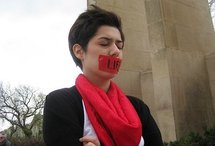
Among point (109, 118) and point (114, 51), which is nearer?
point (109, 118)

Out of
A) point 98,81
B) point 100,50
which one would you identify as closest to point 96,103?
point 98,81

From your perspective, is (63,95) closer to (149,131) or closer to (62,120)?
(62,120)

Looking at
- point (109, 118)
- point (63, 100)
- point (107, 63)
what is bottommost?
point (109, 118)

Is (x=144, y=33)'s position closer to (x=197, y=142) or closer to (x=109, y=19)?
(x=197, y=142)

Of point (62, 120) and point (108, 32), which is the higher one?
point (108, 32)

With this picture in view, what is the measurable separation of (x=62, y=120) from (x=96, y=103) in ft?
0.69

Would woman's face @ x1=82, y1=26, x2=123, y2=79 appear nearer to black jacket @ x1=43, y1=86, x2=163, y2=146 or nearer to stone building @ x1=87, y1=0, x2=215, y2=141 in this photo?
black jacket @ x1=43, y1=86, x2=163, y2=146

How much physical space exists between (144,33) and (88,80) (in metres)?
8.29

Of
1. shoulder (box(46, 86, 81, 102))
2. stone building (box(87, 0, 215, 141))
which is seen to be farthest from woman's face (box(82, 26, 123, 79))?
stone building (box(87, 0, 215, 141))

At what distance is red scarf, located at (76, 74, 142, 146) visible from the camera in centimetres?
173

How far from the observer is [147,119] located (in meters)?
2.04

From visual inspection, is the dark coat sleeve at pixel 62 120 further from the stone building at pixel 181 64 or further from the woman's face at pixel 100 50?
the stone building at pixel 181 64

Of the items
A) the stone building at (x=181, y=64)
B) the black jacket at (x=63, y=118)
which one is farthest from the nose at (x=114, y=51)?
the stone building at (x=181, y=64)

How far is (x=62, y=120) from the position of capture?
1711 millimetres
